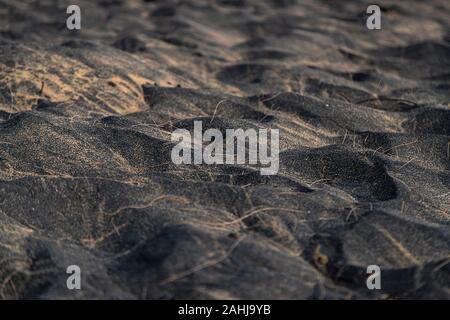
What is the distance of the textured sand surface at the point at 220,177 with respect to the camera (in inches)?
75.3

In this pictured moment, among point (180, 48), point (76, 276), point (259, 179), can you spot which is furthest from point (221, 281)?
point (180, 48)

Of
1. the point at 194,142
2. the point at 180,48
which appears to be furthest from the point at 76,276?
the point at 180,48

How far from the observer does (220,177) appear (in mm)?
2406

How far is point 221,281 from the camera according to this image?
1869 millimetres

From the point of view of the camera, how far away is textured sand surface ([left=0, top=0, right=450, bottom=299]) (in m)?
1.91

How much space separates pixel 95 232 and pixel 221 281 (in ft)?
1.59

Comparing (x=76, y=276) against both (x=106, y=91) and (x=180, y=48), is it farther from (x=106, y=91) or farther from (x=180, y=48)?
(x=180, y=48)

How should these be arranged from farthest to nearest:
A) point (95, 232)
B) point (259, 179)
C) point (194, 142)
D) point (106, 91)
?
point (106, 91), point (194, 142), point (259, 179), point (95, 232)

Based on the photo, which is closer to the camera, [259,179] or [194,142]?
[259,179]
